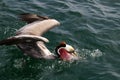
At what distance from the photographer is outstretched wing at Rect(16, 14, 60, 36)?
13392 mm

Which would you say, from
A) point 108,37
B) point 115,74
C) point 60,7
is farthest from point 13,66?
point 60,7

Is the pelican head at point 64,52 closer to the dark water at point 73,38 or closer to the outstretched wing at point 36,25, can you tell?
the dark water at point 73,38

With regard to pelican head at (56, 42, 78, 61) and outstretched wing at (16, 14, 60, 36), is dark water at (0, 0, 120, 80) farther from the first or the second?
outstretched wing at (16, 14, 60, 36)

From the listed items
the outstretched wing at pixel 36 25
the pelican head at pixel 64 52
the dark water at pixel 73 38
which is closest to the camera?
the dark water at pixel 73 38

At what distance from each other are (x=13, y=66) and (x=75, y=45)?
318cm

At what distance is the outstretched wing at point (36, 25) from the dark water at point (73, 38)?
1034 millimetres

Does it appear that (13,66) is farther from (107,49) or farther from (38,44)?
(107,49)

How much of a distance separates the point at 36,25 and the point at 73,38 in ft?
7.45

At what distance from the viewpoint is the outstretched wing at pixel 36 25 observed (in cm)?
1339

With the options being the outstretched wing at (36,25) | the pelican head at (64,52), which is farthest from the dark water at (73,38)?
the outstretched wing at (36,25)

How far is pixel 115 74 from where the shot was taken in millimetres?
12750

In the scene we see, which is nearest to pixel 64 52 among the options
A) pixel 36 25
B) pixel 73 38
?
pixel 36 25

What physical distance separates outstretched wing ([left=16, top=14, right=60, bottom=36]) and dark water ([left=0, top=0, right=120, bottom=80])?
3.39ft

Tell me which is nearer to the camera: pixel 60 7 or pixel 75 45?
pixel 75 45
